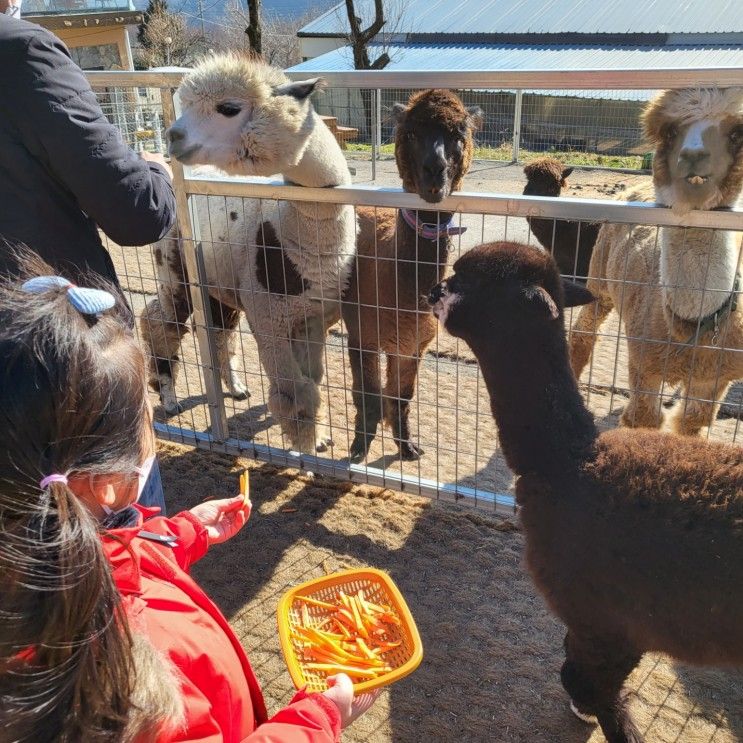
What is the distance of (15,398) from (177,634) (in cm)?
58

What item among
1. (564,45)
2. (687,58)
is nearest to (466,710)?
(687,58)

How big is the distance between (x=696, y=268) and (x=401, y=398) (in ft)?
5.37

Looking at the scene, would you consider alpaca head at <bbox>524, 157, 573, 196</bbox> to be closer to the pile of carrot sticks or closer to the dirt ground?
the dirt ground

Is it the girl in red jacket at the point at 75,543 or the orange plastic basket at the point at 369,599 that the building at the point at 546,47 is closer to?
the orange plastic basket at the point at 369,599

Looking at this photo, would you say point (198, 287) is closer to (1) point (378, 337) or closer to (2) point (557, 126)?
(1) point (378, 337)

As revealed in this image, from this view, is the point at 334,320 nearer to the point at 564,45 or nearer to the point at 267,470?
the point at 267,470

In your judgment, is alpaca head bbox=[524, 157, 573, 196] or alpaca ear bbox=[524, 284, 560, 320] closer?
alpaca ear bbox=[524, 284, 560, 320]

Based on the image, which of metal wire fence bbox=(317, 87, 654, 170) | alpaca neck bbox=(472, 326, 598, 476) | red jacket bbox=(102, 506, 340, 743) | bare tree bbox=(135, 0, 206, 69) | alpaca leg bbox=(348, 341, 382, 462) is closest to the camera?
red jacket bbox=(102, 506, 340, 743)

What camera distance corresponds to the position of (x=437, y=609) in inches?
114

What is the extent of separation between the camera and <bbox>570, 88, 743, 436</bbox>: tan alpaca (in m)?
2.66

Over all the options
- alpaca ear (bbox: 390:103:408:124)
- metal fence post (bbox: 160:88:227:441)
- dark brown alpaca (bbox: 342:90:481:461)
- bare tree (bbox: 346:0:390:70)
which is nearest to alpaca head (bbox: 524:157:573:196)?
dark brown alpaca (bbox: 342:90:481:461)

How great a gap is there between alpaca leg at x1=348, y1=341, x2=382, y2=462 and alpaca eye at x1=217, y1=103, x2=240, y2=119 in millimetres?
1339

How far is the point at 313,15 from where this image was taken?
1944 inches

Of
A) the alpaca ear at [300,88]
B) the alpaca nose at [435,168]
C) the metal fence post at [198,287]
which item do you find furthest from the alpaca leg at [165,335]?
the alpaca nose at [435,168]
